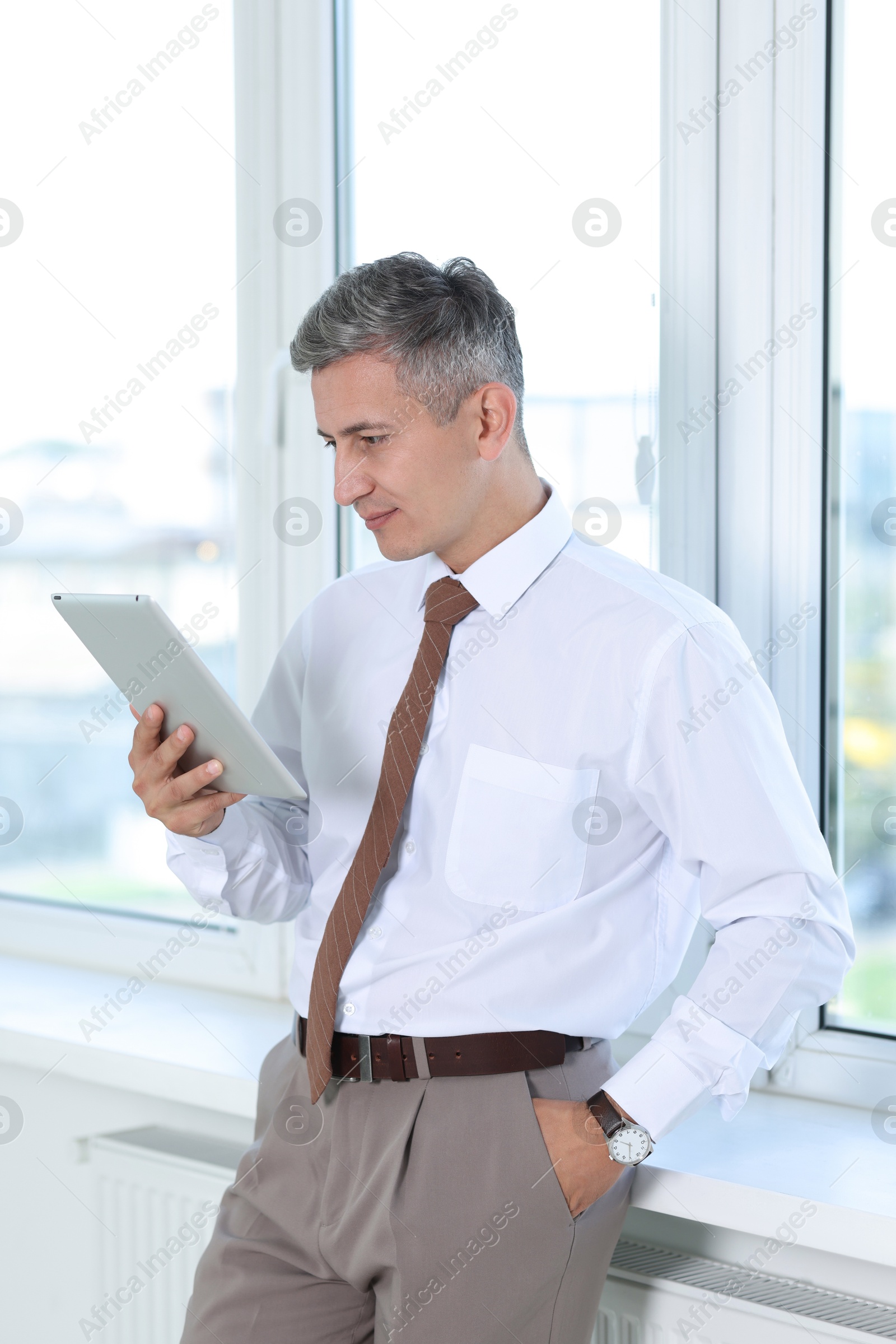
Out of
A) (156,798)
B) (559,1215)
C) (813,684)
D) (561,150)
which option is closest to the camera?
(559,1215)

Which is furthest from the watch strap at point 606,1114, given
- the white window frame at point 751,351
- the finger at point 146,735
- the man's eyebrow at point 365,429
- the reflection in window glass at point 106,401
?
the reflection in window glass at point 106,401

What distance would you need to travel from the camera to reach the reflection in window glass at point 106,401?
6.77 feet

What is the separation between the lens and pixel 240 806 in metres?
1.50

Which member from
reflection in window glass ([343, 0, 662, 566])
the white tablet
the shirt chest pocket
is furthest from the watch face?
reflection in window glass ([343, 0, 662, 566])

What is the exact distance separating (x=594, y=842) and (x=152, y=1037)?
37.3 inches

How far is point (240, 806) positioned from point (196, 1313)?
0.56m

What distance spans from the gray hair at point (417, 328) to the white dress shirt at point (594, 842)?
17 centimetres

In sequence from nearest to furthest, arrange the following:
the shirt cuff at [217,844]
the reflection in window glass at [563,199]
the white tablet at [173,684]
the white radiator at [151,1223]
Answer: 1. the white tablet at [173,684]
2. the shirt cuff at [217,844]
3. the reflection in window glass at [563,199]
4. the white radiator at [151,1223]

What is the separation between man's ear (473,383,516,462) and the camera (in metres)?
1.28

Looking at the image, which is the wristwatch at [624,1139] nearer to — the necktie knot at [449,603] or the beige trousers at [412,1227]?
the beige trousers at [412,1227]

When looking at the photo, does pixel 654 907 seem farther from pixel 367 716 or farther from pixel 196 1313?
pixel 196 1313

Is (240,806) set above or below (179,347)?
below

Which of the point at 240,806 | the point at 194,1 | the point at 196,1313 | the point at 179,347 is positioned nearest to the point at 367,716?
the point at 240,806

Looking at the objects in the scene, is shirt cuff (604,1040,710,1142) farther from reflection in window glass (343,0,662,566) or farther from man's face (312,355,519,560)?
reflection in window glass (343,0,662,566)
